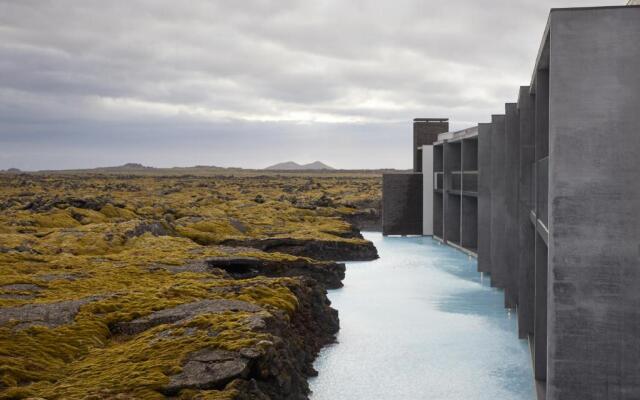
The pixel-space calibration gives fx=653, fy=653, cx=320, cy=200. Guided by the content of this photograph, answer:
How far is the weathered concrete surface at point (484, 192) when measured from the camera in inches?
992

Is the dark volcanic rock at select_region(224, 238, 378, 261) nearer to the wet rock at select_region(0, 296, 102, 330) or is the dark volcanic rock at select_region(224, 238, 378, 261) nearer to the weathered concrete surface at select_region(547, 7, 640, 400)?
the wet rock at select_region(0, 296, 102, 330)

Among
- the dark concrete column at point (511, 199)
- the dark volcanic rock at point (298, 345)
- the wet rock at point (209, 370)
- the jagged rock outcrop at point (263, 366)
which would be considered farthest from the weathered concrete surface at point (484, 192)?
the wet rock at point (209, 370)

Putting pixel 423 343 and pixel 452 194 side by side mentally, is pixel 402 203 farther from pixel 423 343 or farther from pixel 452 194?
pixel 423 343

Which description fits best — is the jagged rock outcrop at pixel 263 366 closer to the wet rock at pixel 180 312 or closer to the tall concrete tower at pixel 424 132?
the wet rock at pixel 180 312

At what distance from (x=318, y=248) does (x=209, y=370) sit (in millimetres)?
21745

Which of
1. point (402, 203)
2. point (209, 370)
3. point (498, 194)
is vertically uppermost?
point (498, 194)

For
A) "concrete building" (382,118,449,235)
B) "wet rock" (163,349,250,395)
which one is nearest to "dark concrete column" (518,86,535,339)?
"wet rock" (163,349,250,395)

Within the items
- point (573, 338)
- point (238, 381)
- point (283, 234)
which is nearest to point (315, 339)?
point (238, 381)

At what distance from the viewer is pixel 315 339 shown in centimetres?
1703

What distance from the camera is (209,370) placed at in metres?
11.1

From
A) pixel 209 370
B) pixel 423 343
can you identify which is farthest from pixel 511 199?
pixel 209 370

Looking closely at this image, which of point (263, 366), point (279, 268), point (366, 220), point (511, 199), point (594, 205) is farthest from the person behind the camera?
point (366, 220)

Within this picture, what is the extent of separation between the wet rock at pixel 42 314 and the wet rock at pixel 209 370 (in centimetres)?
366

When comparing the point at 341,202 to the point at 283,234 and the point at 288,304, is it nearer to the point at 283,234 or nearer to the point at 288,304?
the point at 283,234
